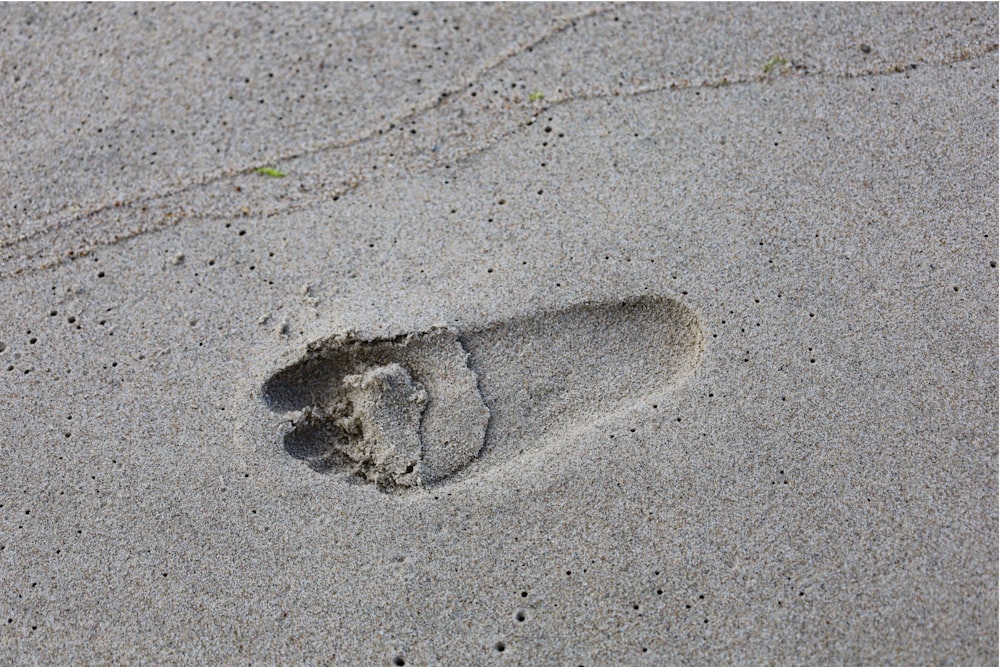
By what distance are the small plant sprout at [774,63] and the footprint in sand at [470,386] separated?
78 centimetres

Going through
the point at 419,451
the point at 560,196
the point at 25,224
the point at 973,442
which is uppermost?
the point at 25,224

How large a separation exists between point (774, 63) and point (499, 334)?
1120 millimetres

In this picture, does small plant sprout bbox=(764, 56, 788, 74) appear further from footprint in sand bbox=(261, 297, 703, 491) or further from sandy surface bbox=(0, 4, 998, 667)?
footprint in sand bbox=(261, 297, 703, 491)

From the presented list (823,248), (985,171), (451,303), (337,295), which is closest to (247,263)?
(337,295)

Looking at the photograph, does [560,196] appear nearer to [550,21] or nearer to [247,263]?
[550,21]

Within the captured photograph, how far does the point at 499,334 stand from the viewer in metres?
2.31

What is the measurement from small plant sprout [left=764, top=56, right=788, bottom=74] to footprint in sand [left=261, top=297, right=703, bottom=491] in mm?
785

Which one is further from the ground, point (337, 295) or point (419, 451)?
point (337, 295)

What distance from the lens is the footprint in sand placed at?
2213mm

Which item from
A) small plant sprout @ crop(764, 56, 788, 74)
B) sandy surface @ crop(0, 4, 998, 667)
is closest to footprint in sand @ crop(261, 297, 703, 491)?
sandy surface @ crop(0, 4, 998, 667)

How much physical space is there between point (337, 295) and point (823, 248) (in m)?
1.24

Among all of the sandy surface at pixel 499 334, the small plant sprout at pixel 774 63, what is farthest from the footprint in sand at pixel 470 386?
the small plant sprout at pixel 774 63

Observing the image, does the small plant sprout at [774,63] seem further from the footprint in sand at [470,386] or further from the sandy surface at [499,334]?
the footprint in sand at [470,386]

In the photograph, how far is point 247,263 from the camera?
240 cm
